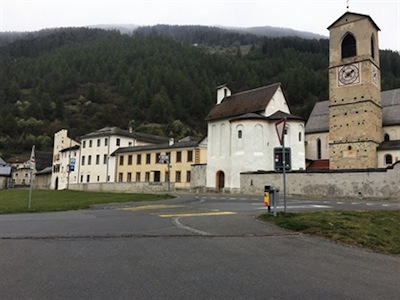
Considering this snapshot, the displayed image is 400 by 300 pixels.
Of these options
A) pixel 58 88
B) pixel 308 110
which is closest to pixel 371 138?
pixel 308 110

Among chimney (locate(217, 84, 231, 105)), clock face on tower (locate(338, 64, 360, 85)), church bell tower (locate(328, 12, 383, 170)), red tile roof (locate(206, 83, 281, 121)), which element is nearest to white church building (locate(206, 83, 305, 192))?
red tile roof (locate(206, 83, 281, 121))

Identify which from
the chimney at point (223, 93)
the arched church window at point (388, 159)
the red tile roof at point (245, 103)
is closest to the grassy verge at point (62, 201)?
the red tile roof at point (245, 103)

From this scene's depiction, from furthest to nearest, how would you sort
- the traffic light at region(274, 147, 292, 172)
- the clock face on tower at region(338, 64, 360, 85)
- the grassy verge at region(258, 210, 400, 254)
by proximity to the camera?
the clock face on tower at region(338, 64, 360, 85)
the traffic light at region(274, 147, 292, 172)
the grassy verge at region(258, 210, 400, 254)

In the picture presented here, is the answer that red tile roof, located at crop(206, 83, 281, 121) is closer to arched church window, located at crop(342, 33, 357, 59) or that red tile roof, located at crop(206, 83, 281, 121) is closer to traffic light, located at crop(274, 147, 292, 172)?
arched church window, located at crop(342, 33, 357, 59)

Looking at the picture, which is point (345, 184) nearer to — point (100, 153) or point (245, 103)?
point (245, 103)

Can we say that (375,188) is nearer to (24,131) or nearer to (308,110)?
(308,110)

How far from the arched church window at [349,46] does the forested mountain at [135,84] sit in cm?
5655

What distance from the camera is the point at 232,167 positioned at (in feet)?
150

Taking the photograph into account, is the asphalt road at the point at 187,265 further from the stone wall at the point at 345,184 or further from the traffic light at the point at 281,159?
the stone wall at the point at 345,184

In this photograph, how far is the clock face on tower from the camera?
49.8 m

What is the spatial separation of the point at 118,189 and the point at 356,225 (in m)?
41.1

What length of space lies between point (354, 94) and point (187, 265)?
1892 inches

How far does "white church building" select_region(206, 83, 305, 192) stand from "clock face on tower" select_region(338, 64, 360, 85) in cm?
821

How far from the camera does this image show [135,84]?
13775 cm
